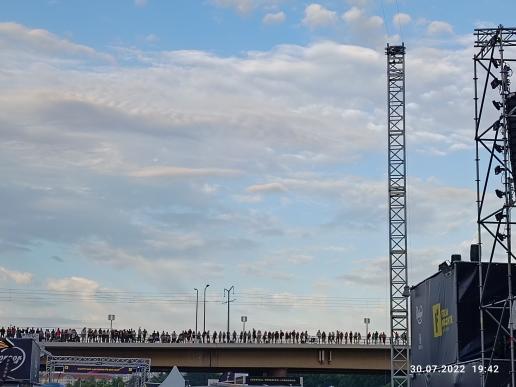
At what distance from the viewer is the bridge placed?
83.2 metres

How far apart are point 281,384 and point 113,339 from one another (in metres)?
16.2

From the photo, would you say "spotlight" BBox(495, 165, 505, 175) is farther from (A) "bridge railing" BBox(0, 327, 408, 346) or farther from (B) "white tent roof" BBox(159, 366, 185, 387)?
(A) "bridge railing" BBox(0, 327, 408, 346)

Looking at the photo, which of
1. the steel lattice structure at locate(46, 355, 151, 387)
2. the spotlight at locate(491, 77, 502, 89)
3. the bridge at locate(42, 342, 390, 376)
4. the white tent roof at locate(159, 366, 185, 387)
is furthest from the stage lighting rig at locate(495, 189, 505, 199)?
the bridge at locate(42, 342, 390, 376)

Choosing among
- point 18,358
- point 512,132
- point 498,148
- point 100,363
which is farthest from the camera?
point 100,363

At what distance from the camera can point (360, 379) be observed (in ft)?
591

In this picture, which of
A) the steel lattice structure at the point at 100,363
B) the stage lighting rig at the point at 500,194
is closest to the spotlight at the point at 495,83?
the stage lighting rig at the point at 500,194

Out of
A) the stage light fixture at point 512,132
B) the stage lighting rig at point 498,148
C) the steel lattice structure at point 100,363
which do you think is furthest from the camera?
the steel lattice structure at point 100,363

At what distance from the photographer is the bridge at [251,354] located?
8319cm

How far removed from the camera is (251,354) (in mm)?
85062

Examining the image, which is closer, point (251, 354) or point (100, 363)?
point (100, 363)

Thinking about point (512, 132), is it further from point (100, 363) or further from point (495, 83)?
point (100, 363)

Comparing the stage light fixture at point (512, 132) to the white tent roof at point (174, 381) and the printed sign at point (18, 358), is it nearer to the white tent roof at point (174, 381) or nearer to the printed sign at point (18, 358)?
the white tent roof at point (174, 381)

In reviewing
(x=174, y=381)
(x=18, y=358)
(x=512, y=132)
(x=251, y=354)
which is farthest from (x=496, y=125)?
(x=251, y=354)

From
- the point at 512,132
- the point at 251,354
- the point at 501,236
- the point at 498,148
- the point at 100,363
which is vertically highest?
the point at 512,132
